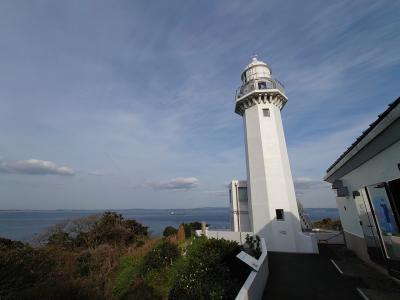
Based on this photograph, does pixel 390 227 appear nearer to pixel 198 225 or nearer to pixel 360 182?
pixel 360 182

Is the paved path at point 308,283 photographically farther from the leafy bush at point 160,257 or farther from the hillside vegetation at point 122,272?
the leafy bush at point 160,257

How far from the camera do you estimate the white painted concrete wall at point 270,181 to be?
13.9m

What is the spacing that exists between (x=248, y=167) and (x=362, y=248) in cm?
851

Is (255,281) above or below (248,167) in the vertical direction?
below

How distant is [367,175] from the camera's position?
6812 millimetres

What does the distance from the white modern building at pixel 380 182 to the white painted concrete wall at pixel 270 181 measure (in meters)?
5.66

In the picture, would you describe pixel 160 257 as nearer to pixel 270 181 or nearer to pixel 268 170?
pixel 270 181

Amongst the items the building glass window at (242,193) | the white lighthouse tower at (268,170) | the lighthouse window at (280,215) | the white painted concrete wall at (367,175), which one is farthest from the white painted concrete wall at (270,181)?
the white painted concrete wall at (367,175)

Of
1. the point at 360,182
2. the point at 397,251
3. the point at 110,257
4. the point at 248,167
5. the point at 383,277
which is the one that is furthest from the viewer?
the point at 248,167

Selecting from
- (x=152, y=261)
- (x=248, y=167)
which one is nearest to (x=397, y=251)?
(x=152, y=261)

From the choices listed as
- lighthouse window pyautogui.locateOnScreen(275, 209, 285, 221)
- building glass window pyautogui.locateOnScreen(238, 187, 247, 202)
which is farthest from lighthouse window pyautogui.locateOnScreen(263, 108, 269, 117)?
lighthouse window pyautogui.locateOnScreen(275, 209, 285, 221)

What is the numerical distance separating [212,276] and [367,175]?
5836mm

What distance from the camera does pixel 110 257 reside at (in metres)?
12.8

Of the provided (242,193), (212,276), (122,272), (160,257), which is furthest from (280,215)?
(122,272)
